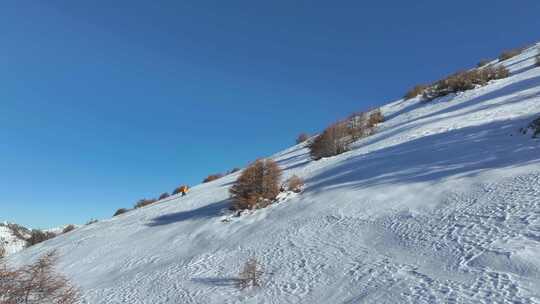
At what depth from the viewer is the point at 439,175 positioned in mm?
8297

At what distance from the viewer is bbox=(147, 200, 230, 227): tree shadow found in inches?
471

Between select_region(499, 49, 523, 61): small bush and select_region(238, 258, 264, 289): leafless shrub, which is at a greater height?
select_region(499, 49, 523, 61): small bush

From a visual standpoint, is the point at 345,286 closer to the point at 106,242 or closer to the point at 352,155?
the point at 352,155

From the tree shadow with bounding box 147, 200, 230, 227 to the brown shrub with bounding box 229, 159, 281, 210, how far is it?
538 millimetres

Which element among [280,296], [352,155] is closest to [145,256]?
[280,296]

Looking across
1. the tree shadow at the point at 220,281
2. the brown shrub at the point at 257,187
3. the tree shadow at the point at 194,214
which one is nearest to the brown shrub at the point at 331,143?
the brown shrub at the point at 257,187

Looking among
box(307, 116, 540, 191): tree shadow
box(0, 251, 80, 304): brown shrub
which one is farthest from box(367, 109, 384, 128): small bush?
box(0, 251, 80, 304): brown shrub

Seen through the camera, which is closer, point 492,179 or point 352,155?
point 492,179

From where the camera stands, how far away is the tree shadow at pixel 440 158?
8.21 meters

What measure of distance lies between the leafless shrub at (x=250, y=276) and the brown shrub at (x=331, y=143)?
842cm

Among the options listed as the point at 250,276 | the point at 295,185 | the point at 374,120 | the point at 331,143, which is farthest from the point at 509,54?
the point at 250,276

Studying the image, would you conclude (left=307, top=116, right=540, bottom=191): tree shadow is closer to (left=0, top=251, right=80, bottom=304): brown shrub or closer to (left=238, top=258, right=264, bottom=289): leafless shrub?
(left=238, top=258, right=264, bottom=289): leafless shrub

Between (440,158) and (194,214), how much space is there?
7.30m

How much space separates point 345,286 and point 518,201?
9.82 feet
